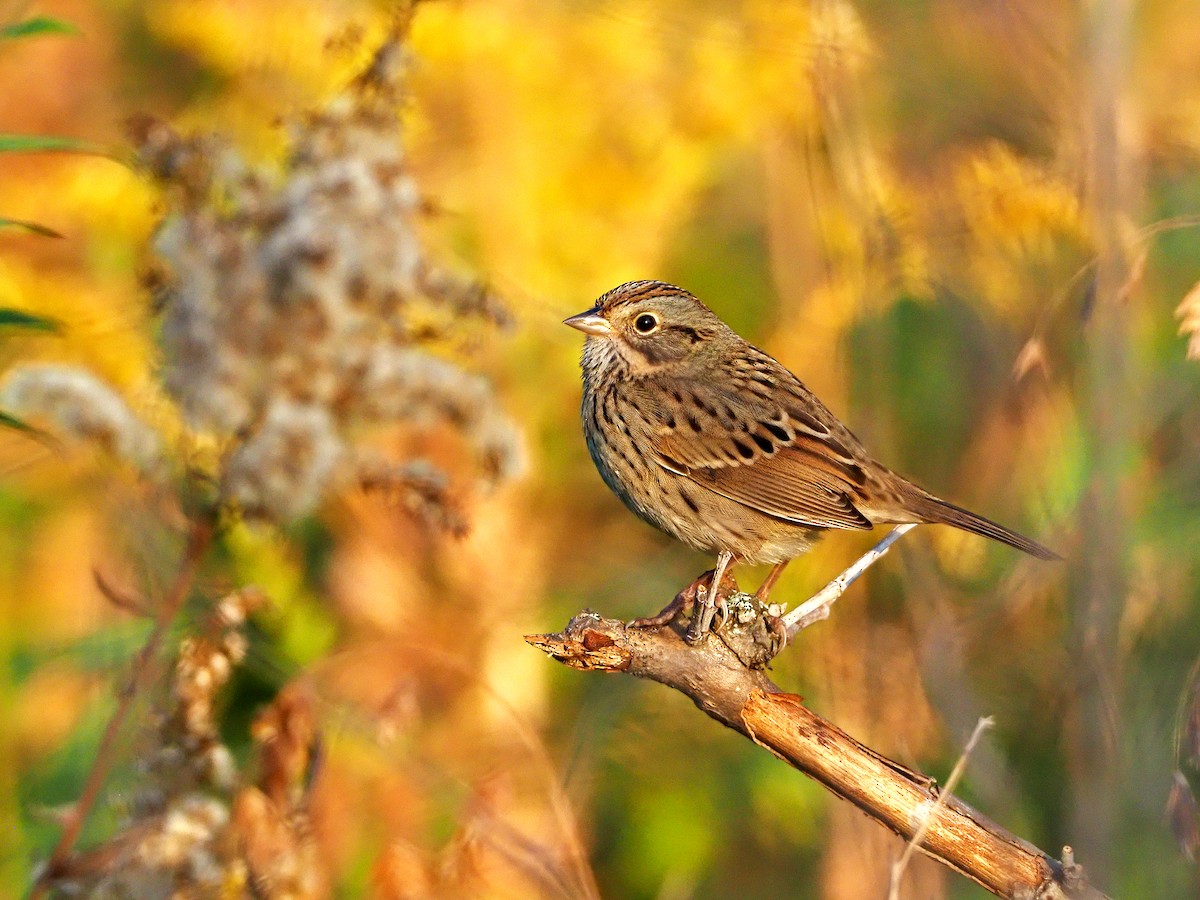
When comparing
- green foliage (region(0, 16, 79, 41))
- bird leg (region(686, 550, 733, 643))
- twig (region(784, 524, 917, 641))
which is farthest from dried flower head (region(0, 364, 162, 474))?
twig (region(784, 524, 917, 641))

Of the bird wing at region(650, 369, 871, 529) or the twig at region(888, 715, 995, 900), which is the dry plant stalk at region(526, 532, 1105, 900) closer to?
the twig at region(888, 715, 995, 900)

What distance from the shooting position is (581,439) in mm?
4715

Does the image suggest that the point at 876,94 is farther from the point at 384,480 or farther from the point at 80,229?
the point at 384,480

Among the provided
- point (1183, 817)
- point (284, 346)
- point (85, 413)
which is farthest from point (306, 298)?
point (1183, 817)

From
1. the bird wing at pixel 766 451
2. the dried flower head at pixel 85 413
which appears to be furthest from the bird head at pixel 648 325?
the dried flower head at pixel 85 413

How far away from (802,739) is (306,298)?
1.13 metres

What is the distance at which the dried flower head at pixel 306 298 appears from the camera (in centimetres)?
204

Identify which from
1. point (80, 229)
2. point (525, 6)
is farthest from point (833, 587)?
point (80, 229)

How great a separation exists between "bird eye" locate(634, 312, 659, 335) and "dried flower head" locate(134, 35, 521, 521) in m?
1.32

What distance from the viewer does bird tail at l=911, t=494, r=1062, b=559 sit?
2963 mm

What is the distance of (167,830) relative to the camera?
7.27ft

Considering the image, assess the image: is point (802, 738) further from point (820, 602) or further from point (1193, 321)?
point (1193, 321)

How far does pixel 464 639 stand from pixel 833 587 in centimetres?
196

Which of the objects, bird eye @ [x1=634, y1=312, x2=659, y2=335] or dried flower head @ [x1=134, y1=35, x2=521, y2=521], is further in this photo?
bird eye @ [x1=634, y1=312, x2=659, y2=335]
